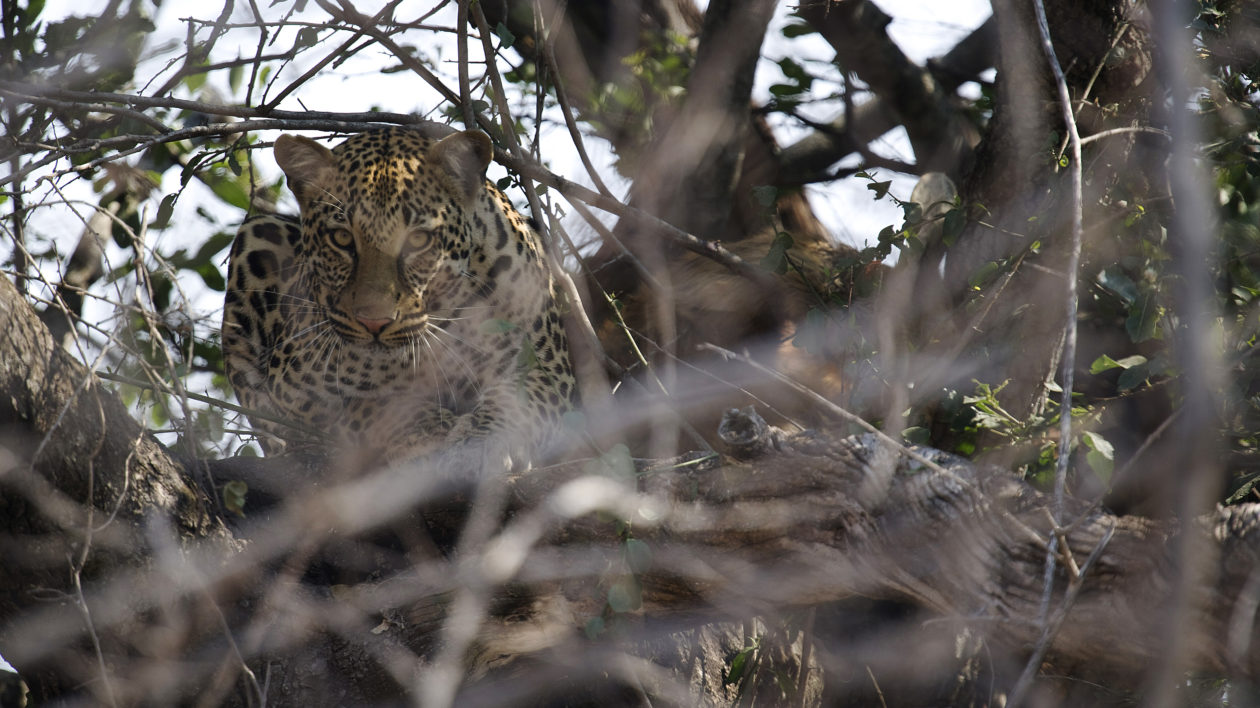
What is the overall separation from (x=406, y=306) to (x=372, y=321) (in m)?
0.16

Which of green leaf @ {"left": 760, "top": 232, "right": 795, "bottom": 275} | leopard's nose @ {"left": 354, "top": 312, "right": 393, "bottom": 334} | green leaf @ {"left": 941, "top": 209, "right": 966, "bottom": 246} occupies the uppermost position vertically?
leopard's nose @ {"left": 354, "top": 312, "right": 393, "bottom": 334}

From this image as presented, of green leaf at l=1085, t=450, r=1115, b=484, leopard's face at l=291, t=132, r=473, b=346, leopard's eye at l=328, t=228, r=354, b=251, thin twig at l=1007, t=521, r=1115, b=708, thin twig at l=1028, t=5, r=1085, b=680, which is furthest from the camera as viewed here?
leopard's eye at l=328, t=228, r=354, b=251

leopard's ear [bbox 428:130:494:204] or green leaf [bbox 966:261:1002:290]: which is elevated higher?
leopard's ear [bbox 428:130:494:204]

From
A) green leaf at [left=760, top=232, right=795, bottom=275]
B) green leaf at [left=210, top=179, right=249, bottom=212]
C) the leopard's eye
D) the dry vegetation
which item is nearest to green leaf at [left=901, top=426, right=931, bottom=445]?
the dry vegetation

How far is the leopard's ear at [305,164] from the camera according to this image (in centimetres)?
470

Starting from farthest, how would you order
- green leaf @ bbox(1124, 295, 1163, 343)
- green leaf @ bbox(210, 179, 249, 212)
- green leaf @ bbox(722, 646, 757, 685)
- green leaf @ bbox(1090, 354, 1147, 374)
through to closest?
green leaf @ bbox(210, 179, 249, 212) → green leaf @ bbox(722, 646, 757, 685) → green leaf @ bbox(1124, 295, 1163, 343) → green leaf @ bbox(1090, 354, 1147, 374)

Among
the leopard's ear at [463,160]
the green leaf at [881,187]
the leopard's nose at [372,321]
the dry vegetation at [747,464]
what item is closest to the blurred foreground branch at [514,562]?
the dry vegetation at [747,464]

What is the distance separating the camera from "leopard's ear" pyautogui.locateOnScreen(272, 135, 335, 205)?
4.70 m

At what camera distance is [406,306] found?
4492 mm

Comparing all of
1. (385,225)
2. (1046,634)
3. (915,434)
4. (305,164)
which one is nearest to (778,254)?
(915,434)

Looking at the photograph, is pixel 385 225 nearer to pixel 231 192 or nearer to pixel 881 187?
pixel 231 192

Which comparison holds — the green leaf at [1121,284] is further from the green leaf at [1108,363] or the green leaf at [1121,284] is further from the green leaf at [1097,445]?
the green leaf at [1097,445]

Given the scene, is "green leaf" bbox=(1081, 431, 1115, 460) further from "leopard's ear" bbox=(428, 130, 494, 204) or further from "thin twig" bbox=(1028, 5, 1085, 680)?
"leopard's ear" bbox=(428, 130, 494, 204)

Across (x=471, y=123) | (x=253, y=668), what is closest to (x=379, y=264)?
(x=471, y=123)
